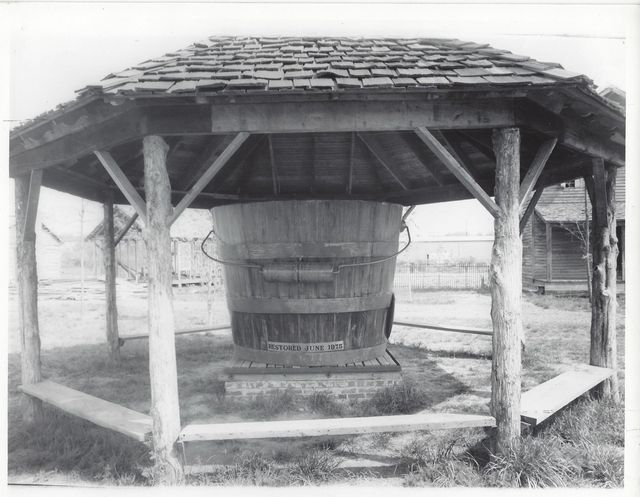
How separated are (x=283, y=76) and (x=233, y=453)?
3465 mm

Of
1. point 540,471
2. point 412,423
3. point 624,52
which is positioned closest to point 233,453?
point 412,423

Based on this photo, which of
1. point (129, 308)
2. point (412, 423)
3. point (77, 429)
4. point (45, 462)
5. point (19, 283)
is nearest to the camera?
point (412, 423)

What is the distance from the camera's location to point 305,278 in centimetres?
559

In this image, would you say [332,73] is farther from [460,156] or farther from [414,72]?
[460,156]

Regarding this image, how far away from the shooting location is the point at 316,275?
5.59m

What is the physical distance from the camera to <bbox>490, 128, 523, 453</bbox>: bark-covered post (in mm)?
3791

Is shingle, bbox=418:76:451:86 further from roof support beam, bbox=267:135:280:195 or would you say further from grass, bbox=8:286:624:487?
roof support beam, bbox=267:135:280:195

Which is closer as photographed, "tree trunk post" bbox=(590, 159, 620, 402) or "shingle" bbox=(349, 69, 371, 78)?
"shingle" bbox=(349, 69, 371, 78)

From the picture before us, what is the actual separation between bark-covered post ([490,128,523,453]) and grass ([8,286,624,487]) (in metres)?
0.26

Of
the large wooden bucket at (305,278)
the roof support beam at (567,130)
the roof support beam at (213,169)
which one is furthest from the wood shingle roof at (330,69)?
the large wooden bucket at (305,278)

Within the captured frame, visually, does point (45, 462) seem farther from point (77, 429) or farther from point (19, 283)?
point (19, 283)

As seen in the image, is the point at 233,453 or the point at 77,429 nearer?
the point at 233,453

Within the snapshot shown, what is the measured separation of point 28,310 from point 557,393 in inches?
234

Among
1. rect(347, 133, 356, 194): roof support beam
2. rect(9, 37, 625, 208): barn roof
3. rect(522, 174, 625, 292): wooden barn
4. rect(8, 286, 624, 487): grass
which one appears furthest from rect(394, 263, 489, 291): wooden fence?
rect(9, 37, 625, 208): barn roof
